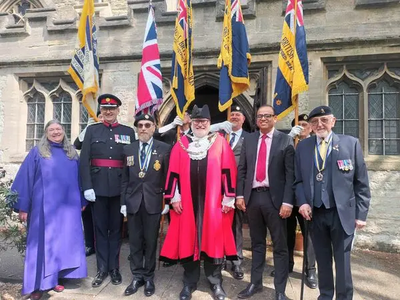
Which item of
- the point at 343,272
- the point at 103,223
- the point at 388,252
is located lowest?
the point at 388,252

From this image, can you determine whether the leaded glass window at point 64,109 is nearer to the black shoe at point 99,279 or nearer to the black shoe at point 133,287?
the black shoe at point 99,279

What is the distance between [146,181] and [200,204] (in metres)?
0.70

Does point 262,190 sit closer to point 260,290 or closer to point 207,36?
point 260,290

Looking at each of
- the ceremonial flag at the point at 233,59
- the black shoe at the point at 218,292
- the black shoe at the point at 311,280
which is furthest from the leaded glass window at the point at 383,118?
the black shoe at the point at 218,292

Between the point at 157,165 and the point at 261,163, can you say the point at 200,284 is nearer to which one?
the point at 157,165

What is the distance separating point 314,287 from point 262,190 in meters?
1.51

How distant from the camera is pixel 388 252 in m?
5.51

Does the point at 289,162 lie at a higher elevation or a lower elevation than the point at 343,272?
higher

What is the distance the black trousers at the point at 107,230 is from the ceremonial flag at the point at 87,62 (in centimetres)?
174

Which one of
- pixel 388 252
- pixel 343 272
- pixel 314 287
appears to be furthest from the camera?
pixel 388 252

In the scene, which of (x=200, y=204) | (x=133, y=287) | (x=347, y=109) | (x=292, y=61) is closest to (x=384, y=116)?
(x=347, y=109)

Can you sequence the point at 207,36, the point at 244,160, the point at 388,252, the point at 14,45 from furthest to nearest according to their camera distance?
1. the point at 14,45
2. the point at 207,36
3. the point at 388,252
4. the point at 244,160

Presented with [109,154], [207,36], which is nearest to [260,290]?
[109,154]

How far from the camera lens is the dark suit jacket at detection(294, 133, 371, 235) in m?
2.82
